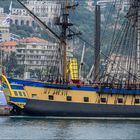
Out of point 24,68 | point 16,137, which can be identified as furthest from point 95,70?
point 24,68

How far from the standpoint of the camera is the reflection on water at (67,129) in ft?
255

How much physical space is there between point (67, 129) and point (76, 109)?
386 inches

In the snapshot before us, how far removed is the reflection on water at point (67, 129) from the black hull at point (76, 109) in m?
1.60

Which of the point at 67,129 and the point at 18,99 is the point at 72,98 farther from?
the point at 67,129

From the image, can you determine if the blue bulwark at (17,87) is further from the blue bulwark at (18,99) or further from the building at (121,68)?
the building at (121,68)

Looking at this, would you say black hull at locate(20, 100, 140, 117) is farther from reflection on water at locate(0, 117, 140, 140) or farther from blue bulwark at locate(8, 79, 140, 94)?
reflection on water at locate(0, 117, 140, 140)

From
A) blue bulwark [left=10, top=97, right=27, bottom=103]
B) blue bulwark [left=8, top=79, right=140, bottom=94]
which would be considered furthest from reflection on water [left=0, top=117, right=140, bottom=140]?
blue bulwark [left=8, top=79, right=140, bottom=94]

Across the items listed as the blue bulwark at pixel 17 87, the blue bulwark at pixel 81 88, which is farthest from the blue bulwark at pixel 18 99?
the blue bulwark at pixel 81 88

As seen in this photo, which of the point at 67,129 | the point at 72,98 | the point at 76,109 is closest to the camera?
the point at 67,129

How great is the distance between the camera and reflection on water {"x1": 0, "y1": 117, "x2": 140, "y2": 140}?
77750 millimetres

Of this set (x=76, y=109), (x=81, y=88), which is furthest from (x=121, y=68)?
(x=76, y=109)

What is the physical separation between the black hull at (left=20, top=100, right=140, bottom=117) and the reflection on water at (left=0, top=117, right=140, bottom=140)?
160 cm

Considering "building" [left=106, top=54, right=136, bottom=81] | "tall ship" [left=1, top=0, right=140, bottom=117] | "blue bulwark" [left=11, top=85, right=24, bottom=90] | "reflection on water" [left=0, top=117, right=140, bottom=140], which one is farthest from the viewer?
"building" [left=106, top=54, right=136, bottom=81]

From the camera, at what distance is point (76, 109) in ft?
303
